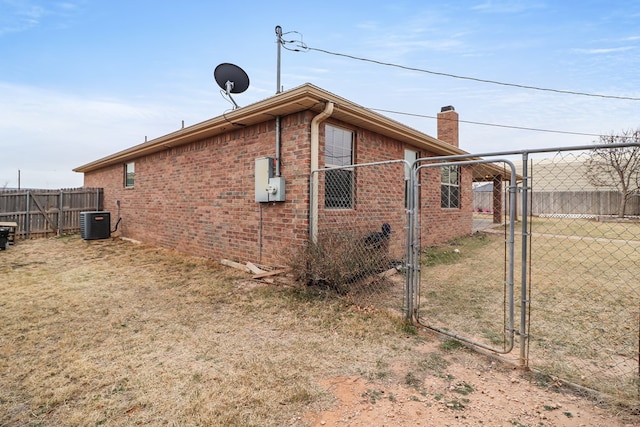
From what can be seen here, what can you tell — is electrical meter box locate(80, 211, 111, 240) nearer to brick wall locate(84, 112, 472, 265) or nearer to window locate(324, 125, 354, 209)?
brick wall locate(84, 112, 472, 265)

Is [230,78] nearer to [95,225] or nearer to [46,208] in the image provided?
[95,225]

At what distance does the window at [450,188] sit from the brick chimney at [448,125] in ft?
7.82

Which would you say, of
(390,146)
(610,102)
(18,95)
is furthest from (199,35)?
(610,102)

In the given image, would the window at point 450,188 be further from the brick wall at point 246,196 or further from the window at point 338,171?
the window at point 338,171

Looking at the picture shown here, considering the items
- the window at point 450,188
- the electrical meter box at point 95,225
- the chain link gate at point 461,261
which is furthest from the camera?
the electrical meter box at point 95,225

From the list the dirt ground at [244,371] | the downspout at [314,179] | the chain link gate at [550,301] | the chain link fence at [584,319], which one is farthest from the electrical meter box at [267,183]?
the chain link fence at [584,319]

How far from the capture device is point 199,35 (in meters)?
8.58

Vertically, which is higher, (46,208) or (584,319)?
(46,208)

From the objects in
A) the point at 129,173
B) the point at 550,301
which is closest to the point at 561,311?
the point at 550,301

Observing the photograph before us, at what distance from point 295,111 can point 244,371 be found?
13.3 ft

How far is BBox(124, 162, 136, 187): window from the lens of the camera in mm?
10781

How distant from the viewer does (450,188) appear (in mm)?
10164

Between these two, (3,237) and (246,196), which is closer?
(246,196)

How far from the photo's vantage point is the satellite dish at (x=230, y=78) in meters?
6.90
